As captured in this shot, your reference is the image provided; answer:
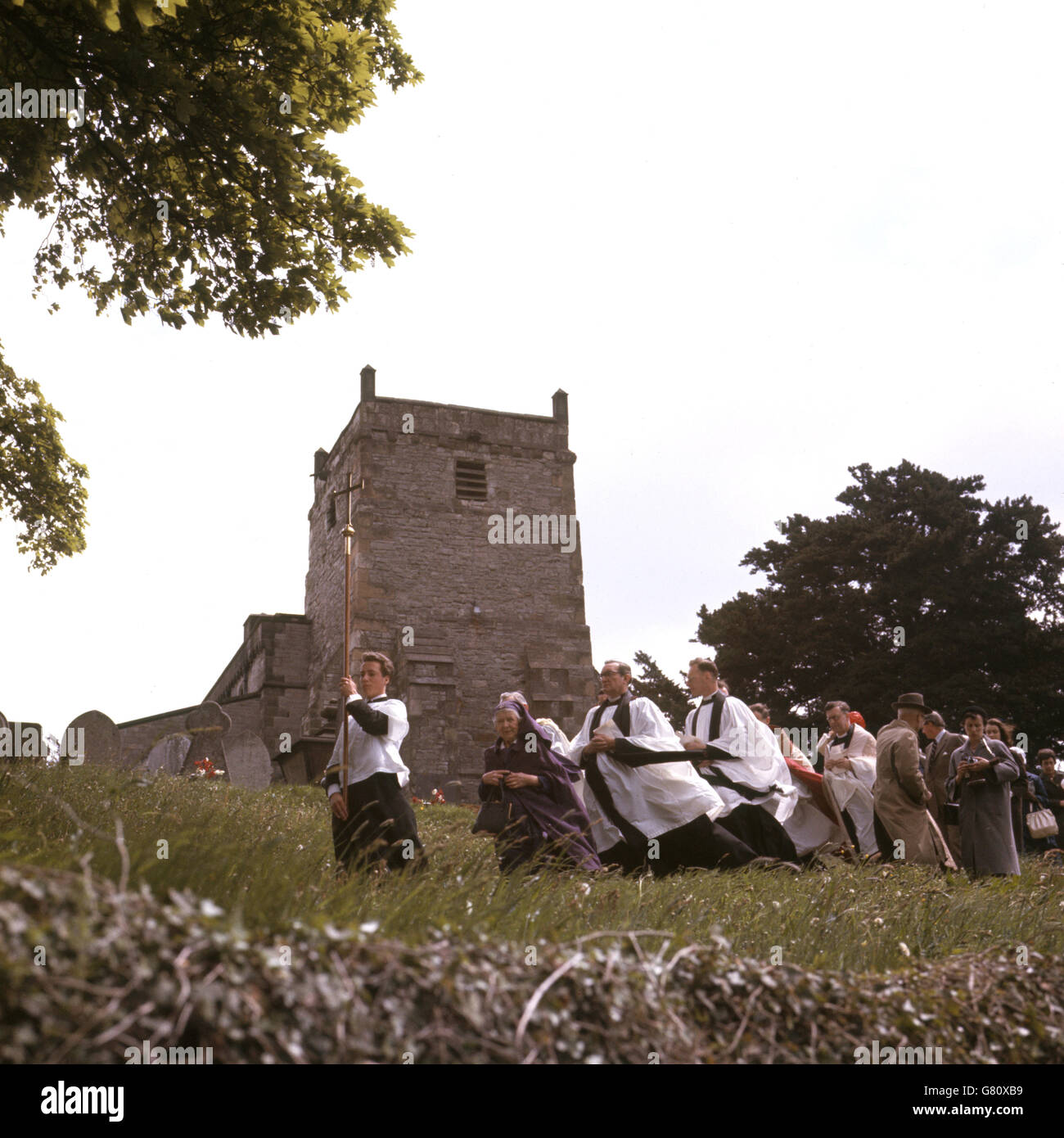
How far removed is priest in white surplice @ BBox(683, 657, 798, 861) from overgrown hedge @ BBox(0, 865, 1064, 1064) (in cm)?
492

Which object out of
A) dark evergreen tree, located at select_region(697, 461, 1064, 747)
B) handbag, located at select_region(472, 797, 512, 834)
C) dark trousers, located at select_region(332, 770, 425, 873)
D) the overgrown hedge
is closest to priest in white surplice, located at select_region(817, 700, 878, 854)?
handbag, located at select_region(472, 797, 512, 834)

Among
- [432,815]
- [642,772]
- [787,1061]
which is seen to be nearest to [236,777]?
[432,815]

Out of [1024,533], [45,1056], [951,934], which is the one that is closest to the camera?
[45,1056]

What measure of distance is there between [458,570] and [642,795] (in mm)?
17696

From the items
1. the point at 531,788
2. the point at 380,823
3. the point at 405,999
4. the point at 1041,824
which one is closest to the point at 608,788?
the point at 531,788

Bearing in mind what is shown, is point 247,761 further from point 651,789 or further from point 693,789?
point 693,789

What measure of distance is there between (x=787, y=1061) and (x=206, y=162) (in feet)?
22.5

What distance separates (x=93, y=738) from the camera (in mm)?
13656

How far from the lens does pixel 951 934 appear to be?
5.78 m

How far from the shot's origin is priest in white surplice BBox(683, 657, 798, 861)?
29.3ft

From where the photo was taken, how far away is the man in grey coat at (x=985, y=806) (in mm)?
10008

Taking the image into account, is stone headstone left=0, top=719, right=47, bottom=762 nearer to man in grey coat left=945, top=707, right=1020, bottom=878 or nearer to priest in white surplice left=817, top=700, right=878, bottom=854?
priest in white surplice left=817, top=700, right=878, bottom=854

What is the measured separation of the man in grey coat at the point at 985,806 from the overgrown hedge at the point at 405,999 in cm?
646
